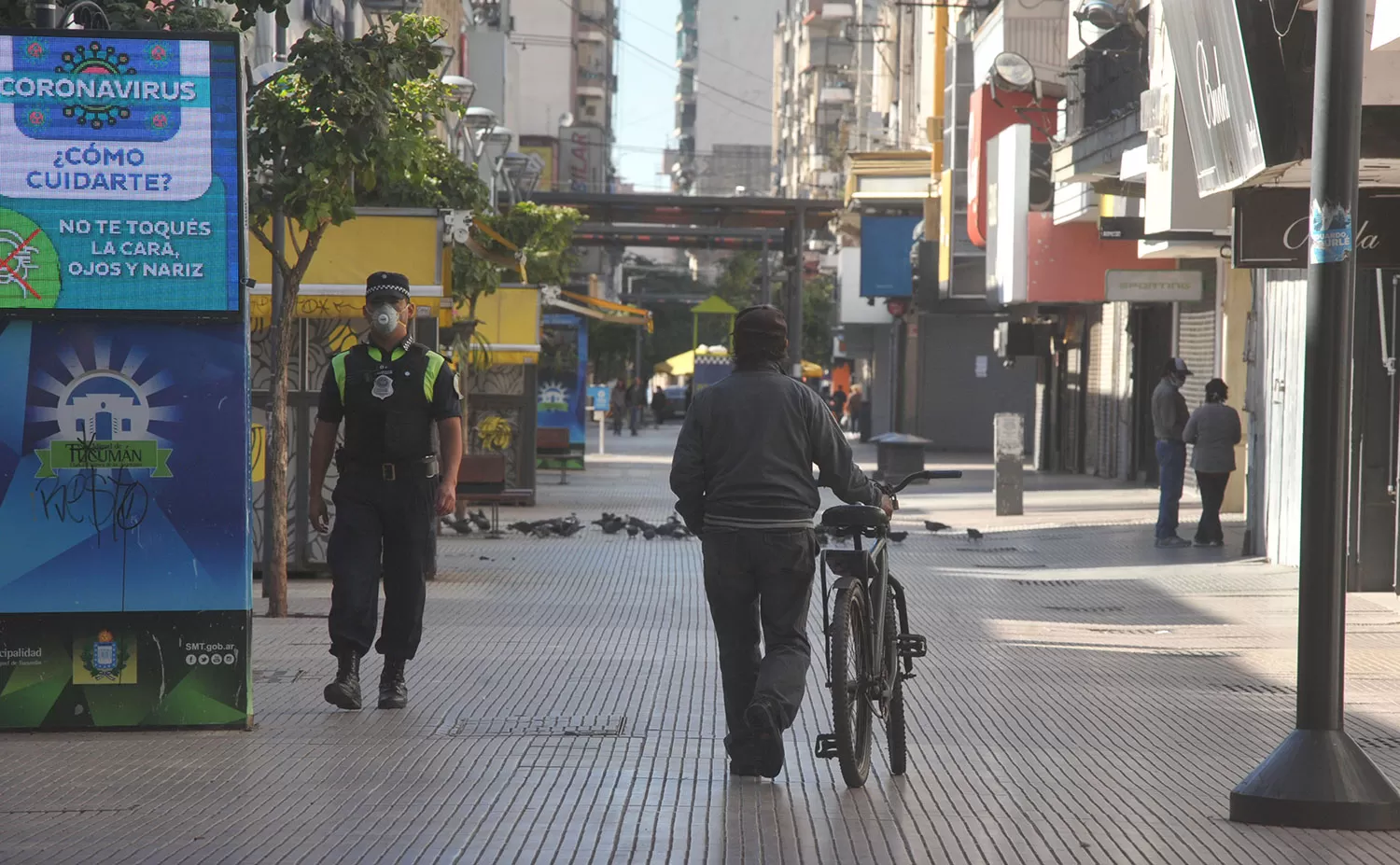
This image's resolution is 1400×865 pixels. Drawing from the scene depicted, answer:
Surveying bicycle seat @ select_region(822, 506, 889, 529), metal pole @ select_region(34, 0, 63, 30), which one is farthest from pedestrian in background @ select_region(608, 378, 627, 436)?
bicycle seat @ select_region(822, 506, 889, 529)

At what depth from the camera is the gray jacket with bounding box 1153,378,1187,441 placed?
19719mm

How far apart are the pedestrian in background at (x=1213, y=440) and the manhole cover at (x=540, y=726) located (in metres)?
11.5

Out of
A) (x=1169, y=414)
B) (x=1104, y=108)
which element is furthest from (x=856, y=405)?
(x=1169, y=414)

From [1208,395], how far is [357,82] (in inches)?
404

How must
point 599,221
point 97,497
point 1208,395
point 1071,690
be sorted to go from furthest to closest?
point 599,221 < point 1208,395 < point 1071,690 < point 97,497

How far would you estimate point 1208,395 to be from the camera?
19234mm

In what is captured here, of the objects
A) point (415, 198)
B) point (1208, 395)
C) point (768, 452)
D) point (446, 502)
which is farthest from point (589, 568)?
point (768, 452)

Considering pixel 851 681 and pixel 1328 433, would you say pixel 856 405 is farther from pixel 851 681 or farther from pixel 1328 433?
pixel 1328 433

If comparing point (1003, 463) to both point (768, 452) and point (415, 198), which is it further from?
point (768, 452)

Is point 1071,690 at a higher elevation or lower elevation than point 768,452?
lower

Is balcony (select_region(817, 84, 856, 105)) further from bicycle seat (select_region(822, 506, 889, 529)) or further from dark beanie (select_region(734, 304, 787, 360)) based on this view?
bicycle seat (select_region(822, 506, 889, 529))

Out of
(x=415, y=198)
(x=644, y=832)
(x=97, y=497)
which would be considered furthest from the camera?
(x=415, y=198)

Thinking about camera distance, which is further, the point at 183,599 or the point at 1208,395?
the point at 1208,395

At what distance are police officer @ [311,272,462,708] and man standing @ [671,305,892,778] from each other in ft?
5.76
